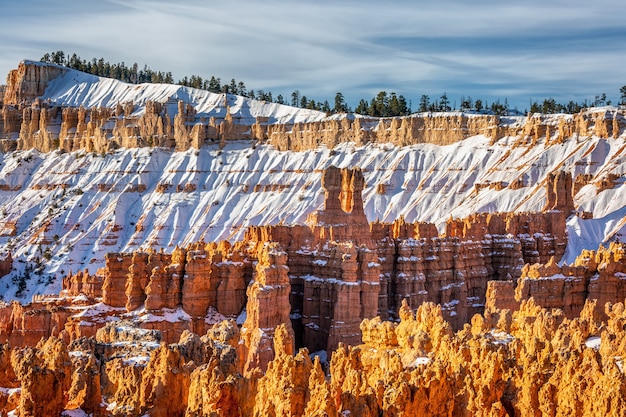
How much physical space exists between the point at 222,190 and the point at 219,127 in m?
15.5

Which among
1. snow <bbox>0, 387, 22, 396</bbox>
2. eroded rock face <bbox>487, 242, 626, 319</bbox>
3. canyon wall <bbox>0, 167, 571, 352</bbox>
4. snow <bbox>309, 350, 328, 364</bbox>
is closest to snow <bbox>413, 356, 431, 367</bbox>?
snow <bbox>0, 387, 22, 396</bbox>

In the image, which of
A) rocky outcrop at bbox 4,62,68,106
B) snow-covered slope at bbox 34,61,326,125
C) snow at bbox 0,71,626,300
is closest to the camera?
snow at bbox 0,71,626,300

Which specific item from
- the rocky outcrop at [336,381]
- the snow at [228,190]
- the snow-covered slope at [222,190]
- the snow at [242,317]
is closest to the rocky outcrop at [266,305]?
the snow at [242,317]

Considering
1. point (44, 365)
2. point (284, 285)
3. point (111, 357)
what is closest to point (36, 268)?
point (284, 285)

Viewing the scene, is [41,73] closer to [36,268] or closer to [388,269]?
[36,268]

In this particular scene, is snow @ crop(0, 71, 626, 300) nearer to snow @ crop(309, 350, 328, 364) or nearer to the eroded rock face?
the eroded rock face

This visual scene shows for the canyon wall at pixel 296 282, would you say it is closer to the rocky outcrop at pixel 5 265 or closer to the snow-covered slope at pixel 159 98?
the rocky outcrop at pixel 5 265

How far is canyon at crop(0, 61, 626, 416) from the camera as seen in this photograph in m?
23.5

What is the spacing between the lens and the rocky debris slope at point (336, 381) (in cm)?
2128

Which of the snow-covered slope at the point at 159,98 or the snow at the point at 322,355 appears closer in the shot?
the snow at the point at 322,355

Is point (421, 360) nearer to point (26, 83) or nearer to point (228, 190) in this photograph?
point (228, 190)

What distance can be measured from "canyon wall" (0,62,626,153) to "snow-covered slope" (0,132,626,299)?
1.91 meters

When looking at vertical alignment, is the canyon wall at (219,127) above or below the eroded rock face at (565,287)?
above

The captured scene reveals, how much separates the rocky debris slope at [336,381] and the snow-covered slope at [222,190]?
219ft
